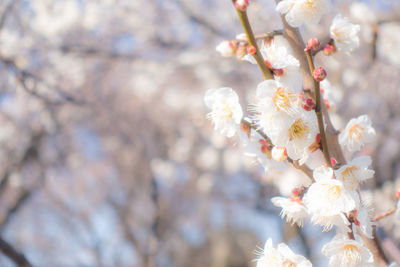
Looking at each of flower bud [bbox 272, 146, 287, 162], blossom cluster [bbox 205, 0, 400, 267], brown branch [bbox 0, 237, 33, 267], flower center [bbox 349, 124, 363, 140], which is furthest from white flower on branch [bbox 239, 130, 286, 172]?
brown branch [bbox 0, 237, 33, 267]

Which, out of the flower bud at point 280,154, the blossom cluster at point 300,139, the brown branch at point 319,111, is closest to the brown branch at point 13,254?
the blossom cluster at point 300,139

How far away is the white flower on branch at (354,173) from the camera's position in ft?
2.75

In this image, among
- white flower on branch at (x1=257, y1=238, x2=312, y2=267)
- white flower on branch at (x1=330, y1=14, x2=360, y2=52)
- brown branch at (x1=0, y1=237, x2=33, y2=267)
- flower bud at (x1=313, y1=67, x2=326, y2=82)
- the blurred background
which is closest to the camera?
flower bud at (x1=313, y1=67, x2=326, y2=82)

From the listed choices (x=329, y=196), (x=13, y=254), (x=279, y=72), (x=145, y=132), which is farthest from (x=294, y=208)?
(x=145, y=132)

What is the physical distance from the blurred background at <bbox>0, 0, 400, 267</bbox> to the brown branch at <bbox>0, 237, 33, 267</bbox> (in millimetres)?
1202

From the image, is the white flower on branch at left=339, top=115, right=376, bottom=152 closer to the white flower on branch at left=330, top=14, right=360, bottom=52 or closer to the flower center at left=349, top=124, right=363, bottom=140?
the flower center at left=349, top=124, right=363, bottom=140

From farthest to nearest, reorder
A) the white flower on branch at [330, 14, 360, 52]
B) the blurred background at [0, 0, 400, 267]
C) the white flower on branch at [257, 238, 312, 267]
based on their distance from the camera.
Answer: the blurred background at [0, 0, 400, 267], the white flower on branch at [330, 14, 360, 52], the white flower on branch at [257, 238, 312, 267]

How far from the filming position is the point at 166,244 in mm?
8094

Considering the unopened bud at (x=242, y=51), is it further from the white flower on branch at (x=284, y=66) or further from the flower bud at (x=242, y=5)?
the flower bud at (x=242, y=5)

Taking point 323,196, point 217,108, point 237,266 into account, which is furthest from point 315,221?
point 237,266

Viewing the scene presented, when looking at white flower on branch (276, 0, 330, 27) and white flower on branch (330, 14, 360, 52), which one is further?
white flower on branch (330, 14, 360, 52)

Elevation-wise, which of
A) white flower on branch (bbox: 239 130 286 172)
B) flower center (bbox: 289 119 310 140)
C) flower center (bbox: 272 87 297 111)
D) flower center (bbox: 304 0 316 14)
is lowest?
white flower on branch (bbox: 239 130 286 172)

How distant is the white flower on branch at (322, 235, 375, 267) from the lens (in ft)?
2.71

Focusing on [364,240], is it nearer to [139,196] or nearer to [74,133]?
[74,133]
